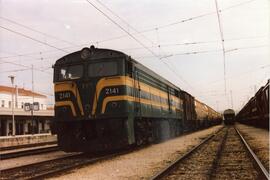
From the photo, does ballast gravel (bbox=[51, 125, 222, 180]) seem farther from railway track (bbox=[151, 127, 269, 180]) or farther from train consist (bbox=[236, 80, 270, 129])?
train consist (bbox=[236, 80, 270, 129])

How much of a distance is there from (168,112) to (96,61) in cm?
909

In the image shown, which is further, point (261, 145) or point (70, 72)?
point (261, 145)

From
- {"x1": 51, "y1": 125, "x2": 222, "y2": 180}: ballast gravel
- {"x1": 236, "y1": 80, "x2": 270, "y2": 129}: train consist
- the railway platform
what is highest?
{"x1": 236, "y1": 80, "x2": 270, "y2": 129}: train consist

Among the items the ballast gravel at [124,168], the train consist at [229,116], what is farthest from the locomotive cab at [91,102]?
the train consist at [229,116]

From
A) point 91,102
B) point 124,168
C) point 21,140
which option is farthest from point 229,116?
point 124,168

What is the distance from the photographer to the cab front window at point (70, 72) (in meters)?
13.7

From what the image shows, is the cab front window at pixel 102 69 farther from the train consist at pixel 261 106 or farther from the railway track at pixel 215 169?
the train consist at pixel 261 106

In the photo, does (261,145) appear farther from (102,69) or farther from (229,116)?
(229,116)

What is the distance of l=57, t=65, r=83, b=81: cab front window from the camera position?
1369cm

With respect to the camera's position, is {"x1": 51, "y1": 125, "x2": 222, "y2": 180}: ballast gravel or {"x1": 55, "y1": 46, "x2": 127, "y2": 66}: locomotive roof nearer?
{"x1": 51, "y1": 125, "x2": 222, "y2": 180}: ballast gravel

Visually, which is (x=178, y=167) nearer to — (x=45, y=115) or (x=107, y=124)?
(x=107, y=124)

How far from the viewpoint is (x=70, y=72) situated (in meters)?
13.8

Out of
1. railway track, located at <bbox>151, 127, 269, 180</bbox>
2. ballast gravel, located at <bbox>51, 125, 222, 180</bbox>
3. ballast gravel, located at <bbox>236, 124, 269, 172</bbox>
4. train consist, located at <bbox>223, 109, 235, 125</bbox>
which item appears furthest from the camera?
train consist, located at <bbox>223, 109, 235, 125</bbox>

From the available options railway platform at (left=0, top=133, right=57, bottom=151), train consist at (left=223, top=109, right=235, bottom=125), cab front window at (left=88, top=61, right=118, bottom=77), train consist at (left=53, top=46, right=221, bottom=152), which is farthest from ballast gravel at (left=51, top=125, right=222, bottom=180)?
train consist at (left=223, top=109, right=235, bottom=125)
